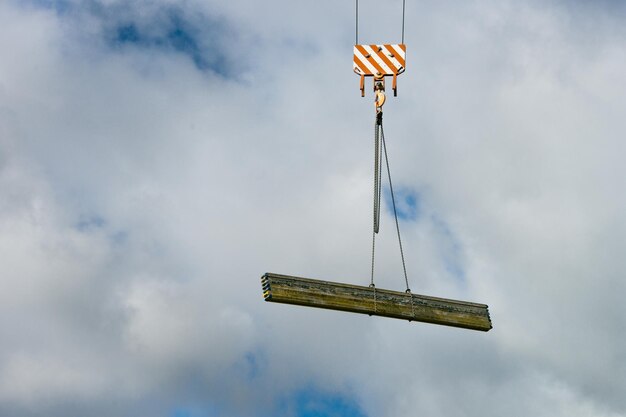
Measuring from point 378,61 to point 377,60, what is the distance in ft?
0.13

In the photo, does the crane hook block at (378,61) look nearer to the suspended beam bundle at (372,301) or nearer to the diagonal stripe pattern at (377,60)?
the diagonal stripe pattern at (377,60)

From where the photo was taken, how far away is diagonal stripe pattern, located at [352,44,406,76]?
798 inches

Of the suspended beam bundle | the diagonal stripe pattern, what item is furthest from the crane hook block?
the suspended beam bundle

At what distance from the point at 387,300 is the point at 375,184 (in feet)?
10.2

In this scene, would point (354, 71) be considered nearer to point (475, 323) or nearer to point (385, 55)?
point (385, 55)

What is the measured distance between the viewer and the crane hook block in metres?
20.2

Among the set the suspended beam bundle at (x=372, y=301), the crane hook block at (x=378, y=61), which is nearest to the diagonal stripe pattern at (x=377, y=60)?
the crane hook block at (x=378, y=61)

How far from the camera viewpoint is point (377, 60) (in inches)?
799

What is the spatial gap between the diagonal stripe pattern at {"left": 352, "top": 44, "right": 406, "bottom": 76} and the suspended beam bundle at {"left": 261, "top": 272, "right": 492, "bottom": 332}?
5917 mm

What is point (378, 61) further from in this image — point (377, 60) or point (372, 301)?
point (372, 301)

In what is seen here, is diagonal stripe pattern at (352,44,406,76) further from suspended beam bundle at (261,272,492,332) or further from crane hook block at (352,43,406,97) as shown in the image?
suspended beam bundle at (261,272,492,332)

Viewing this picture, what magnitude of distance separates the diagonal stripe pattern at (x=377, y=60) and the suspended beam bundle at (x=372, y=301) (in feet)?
19.4

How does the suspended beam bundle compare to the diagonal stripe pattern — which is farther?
the diagonal stripe pattern

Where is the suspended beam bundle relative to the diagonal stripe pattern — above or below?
below
